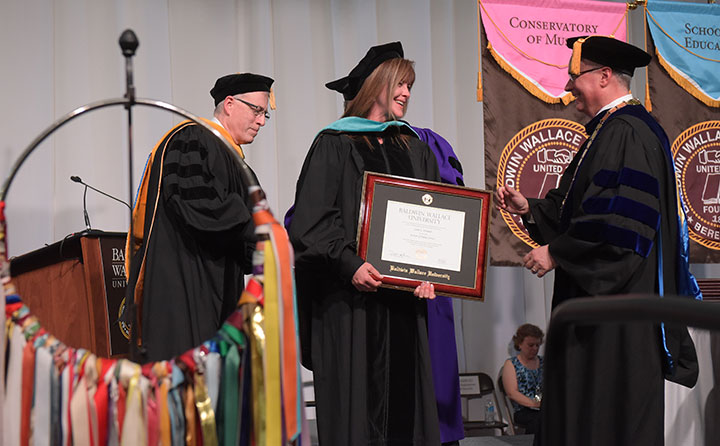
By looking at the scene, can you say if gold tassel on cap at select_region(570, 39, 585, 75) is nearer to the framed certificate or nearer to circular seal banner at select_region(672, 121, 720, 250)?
the framed certificate

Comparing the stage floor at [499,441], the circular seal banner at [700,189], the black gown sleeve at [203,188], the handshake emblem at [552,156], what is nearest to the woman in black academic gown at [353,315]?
the black gown sleeve at [203,188]

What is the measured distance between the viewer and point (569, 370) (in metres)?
3.19

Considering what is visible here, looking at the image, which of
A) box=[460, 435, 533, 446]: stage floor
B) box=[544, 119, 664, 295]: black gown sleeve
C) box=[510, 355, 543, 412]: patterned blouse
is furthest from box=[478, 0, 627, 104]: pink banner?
box=[460, 435, 533, 446]: stage floor

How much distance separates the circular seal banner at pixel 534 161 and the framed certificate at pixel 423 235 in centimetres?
174

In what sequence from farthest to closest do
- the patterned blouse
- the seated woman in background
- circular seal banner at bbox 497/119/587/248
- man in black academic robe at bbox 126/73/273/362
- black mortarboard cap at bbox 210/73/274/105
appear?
the patterned blouse
the seated woman in background
circular seal banner at bbox 497/119/587/248
black mortarboard cap at bbox 210/73/274/105
man in black academic robe at bbox 126/73/273/362

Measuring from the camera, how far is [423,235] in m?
3.17

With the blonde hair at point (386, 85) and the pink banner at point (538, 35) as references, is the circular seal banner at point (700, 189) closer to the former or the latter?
the pink banner at point (538, 35)

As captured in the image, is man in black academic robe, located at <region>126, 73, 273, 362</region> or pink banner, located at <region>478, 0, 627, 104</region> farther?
pink banner, located at <region>478, 0, 627, 104</region>

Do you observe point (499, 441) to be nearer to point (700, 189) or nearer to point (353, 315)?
point (353, 315)

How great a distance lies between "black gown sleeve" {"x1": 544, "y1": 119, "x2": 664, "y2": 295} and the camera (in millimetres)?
3045

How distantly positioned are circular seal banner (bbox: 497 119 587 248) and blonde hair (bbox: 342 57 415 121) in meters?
1.57

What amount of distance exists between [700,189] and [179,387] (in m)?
4.38

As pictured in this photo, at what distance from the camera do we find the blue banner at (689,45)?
17.1 feet

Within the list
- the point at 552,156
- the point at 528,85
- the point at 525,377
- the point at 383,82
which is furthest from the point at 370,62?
the point at 525,377
